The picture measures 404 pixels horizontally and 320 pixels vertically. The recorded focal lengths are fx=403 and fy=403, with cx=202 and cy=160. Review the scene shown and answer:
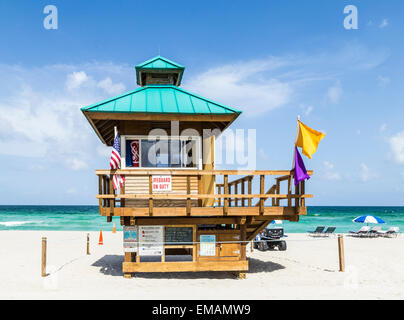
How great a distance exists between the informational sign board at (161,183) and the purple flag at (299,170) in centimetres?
432

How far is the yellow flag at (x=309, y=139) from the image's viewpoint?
13.5 m

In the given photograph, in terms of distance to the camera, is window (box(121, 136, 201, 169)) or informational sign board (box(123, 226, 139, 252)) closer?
informational sign board (box(123, 226, 139, 252))

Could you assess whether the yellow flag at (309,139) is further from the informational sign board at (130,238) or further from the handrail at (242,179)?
the informational sign board at (130,238)

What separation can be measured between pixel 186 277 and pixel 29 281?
5.43 m

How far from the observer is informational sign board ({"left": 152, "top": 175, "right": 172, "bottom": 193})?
13891mm

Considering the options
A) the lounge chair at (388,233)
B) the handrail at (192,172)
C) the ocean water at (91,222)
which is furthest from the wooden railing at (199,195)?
the ocean water at (91,222)

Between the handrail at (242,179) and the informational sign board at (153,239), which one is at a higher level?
the handrail at (242,179)

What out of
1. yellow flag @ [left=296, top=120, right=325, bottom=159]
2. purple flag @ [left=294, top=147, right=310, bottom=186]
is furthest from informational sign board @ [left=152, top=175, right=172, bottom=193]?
yellow flag @ [left=296, top=120, right=325, bottom=159]

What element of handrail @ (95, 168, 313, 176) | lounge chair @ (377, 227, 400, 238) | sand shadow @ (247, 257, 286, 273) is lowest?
lounge chair @ (377, 227, 400, 238)

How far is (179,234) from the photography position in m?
14.5

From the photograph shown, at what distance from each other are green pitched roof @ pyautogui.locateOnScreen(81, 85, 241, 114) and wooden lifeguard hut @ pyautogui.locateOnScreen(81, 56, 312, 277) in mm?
34

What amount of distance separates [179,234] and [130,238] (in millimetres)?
1746

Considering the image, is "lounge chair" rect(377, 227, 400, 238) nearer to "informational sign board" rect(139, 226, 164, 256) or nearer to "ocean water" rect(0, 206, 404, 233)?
"ocean water" rect(0, 206, 404, 233)
